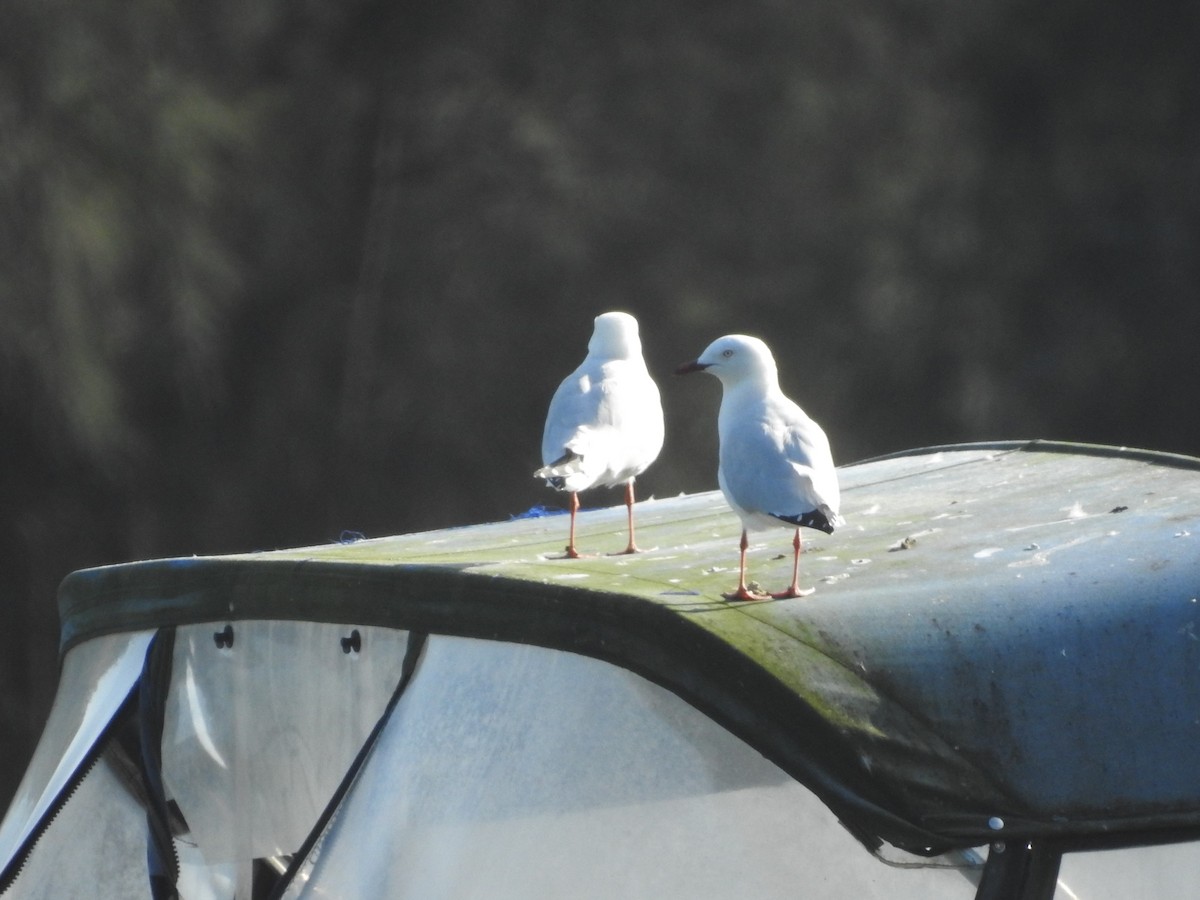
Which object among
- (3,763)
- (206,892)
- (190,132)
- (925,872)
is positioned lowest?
(3,763)

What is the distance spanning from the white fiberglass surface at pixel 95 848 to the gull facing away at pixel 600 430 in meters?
0.74

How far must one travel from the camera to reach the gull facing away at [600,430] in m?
2.42

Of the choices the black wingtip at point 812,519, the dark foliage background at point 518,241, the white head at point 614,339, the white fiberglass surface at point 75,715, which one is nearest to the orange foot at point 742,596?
the black wingtip at point 812,519

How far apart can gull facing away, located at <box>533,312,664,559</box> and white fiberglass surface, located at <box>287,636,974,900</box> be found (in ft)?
1.68

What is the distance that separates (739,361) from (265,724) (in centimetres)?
82

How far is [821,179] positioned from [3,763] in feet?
14.3

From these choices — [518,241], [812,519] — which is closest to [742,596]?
[812,519]

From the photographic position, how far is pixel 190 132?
6.79 meters

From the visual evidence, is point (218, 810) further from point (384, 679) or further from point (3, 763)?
point (3, 763)

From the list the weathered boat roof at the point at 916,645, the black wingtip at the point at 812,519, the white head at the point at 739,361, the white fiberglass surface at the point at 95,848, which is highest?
the white head at the point at 739,361

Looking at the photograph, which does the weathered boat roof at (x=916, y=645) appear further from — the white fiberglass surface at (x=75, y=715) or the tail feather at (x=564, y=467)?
the white fiberglass surface at (x=75, y=715)

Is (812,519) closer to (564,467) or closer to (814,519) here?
(814,519)

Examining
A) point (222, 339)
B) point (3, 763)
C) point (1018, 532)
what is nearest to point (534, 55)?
point (222, 339)

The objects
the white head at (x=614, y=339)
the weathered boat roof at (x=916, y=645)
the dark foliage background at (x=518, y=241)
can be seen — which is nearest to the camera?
the weathered boat roof at (x=916, y=645)
